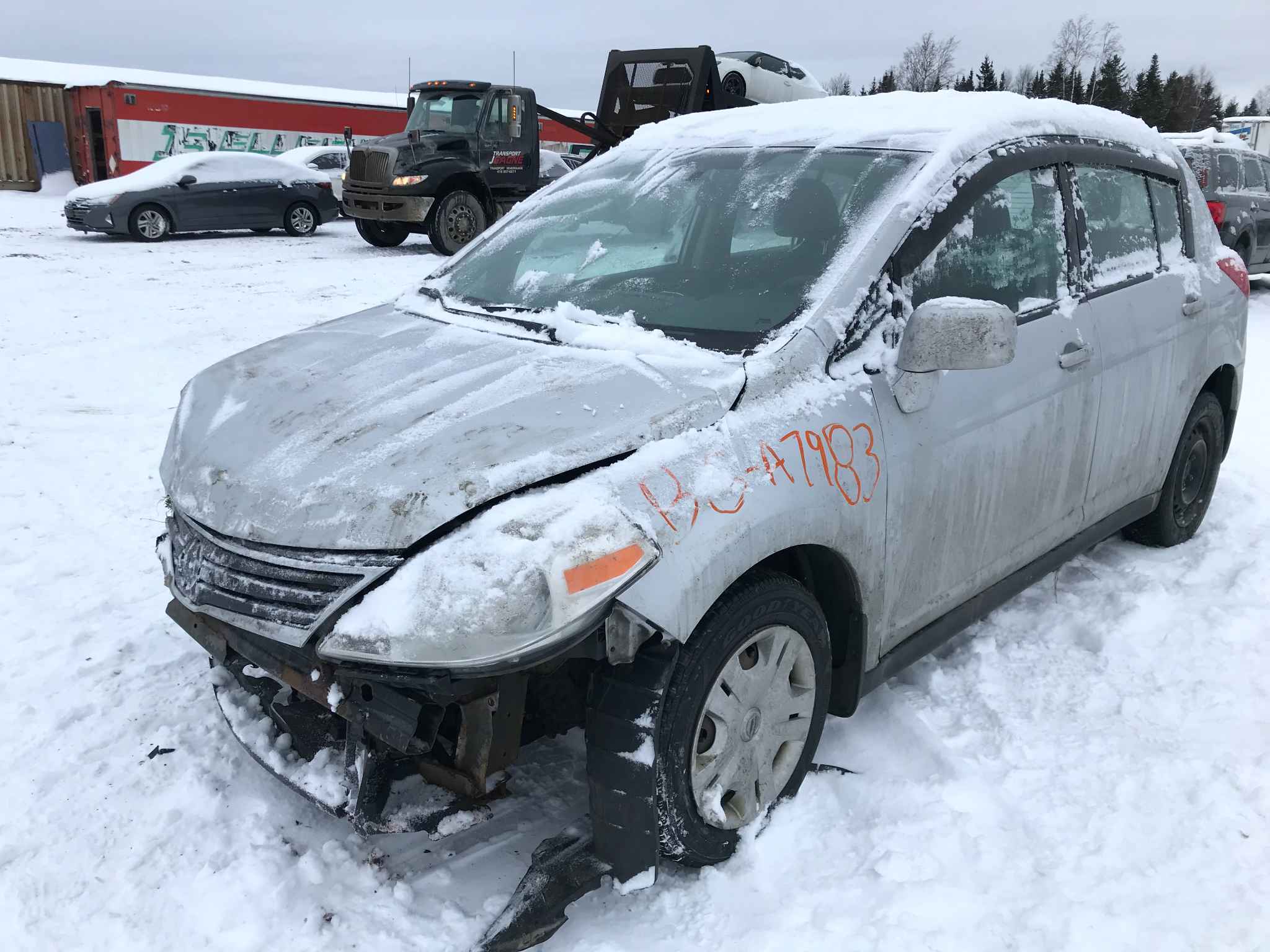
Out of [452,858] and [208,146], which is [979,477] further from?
[208,146]

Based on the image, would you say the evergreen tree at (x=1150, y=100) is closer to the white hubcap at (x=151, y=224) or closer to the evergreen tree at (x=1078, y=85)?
the evergreen tree at (x=1078, y=85)

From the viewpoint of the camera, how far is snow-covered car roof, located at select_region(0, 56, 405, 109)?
955 inches

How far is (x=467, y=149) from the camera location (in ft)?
46.7

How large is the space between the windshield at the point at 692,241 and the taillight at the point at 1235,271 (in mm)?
2299

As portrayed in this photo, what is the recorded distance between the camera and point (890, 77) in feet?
189

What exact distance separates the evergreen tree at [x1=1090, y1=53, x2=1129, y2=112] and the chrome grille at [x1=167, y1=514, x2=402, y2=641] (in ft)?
199

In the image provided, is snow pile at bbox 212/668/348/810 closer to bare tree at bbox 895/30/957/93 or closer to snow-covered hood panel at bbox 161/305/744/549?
snow-covered hood panel at bbox 161/305/744/549

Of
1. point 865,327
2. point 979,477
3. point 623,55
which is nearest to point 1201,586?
point 979,477

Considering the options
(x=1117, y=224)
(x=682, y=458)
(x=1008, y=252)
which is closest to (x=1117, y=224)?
(x=1117, y=224)

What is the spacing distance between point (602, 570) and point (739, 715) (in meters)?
0.68

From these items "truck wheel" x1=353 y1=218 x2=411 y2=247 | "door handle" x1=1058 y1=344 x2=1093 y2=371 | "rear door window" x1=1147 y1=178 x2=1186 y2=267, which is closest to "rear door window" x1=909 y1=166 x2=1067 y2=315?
"door handle" x1=1058 y1=344 x2=1093 y2=371

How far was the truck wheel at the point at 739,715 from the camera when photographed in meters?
2.21

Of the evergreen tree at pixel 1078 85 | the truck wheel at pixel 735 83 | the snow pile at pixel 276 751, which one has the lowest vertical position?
the snow pile at pixel 276 751

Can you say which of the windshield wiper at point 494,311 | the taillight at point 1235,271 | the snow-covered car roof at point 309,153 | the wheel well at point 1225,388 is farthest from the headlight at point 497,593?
the snow-covered car roof at point 309,153
